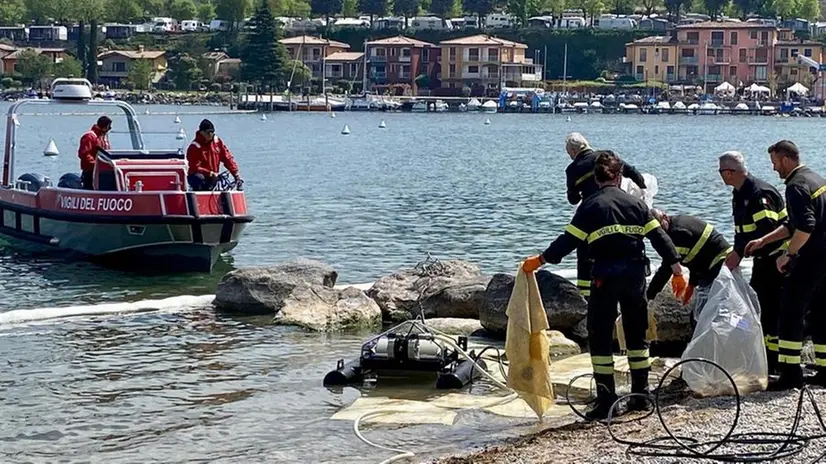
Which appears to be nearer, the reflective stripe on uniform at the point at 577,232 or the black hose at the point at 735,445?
the black hose at the point at 735,445

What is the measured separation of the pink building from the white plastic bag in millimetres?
149927

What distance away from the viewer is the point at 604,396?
29.4ft

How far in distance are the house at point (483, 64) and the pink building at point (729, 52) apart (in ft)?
65.1

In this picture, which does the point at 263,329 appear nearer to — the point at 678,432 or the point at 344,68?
the point at 678,432

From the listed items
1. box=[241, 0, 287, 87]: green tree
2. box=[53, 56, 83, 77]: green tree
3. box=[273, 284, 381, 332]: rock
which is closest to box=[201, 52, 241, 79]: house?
box=[53, 56, 83, 77]: green tree

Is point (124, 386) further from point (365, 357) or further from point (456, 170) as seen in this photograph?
point (456, 170)

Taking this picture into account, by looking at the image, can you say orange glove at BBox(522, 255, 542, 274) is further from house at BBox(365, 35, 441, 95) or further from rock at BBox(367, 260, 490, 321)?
house at BBox(365, 35, 441, 95)

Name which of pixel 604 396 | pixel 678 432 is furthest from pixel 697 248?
pixel 678 432

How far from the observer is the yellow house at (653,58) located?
15750 centimetres

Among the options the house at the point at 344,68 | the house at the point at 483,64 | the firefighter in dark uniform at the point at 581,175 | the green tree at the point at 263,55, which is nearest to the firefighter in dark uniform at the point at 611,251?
the firefighter in dark uniform at the point at 581,175

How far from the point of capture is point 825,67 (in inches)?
5743

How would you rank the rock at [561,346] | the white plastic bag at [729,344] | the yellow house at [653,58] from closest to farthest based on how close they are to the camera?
1. the white plastic bag at [729,344]
2. the rock at [561,346]
3. the yellow house at [653,58]

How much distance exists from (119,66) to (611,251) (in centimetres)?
17701

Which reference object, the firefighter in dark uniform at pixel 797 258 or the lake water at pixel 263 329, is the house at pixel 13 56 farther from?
the firefighter in dark uniform at pixel 797 258
